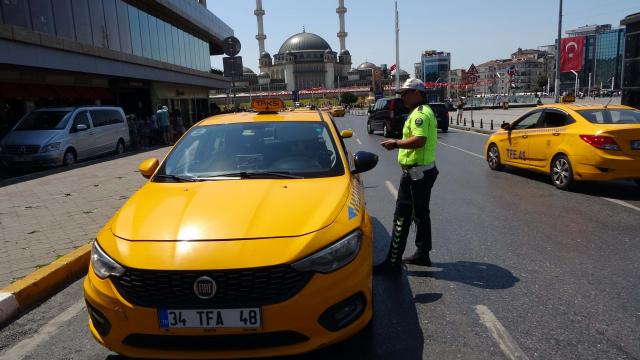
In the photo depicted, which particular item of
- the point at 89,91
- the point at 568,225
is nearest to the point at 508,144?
the point at 568,225

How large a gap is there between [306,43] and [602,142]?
16040cm

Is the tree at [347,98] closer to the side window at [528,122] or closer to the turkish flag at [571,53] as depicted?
the turkish flag at [571,53]

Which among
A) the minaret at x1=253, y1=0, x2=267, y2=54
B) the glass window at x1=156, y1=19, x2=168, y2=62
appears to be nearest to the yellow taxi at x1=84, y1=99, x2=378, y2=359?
the glass window at x1=156, y1=19, x2=168, y2=62

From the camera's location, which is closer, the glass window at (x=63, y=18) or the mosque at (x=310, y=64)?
the glass window at (x=63, y=18)

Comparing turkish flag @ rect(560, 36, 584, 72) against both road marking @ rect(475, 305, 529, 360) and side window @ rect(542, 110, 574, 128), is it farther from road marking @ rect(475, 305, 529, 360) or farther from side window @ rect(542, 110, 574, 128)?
road marking @ rect(475, 305, 529, 360)

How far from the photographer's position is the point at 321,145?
4367 millimetres

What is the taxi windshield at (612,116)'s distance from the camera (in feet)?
27.1

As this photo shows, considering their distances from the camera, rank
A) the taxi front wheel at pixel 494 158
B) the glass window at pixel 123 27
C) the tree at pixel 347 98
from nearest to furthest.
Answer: the taxi front wheel at pixel 494 158
the glass window at pixel 123 27
the tree at pixel 347 98

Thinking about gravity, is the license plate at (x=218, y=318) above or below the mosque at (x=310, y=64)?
below

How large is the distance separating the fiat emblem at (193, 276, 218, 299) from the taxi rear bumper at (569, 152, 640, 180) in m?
7.38

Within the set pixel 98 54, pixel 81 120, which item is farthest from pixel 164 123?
pixel 81 120

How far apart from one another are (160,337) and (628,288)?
149 inches

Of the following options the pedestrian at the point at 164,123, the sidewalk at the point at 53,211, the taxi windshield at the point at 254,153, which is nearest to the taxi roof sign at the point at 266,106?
the taxi windshield at the point at 254,153

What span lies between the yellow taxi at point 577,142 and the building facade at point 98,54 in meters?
16.1
